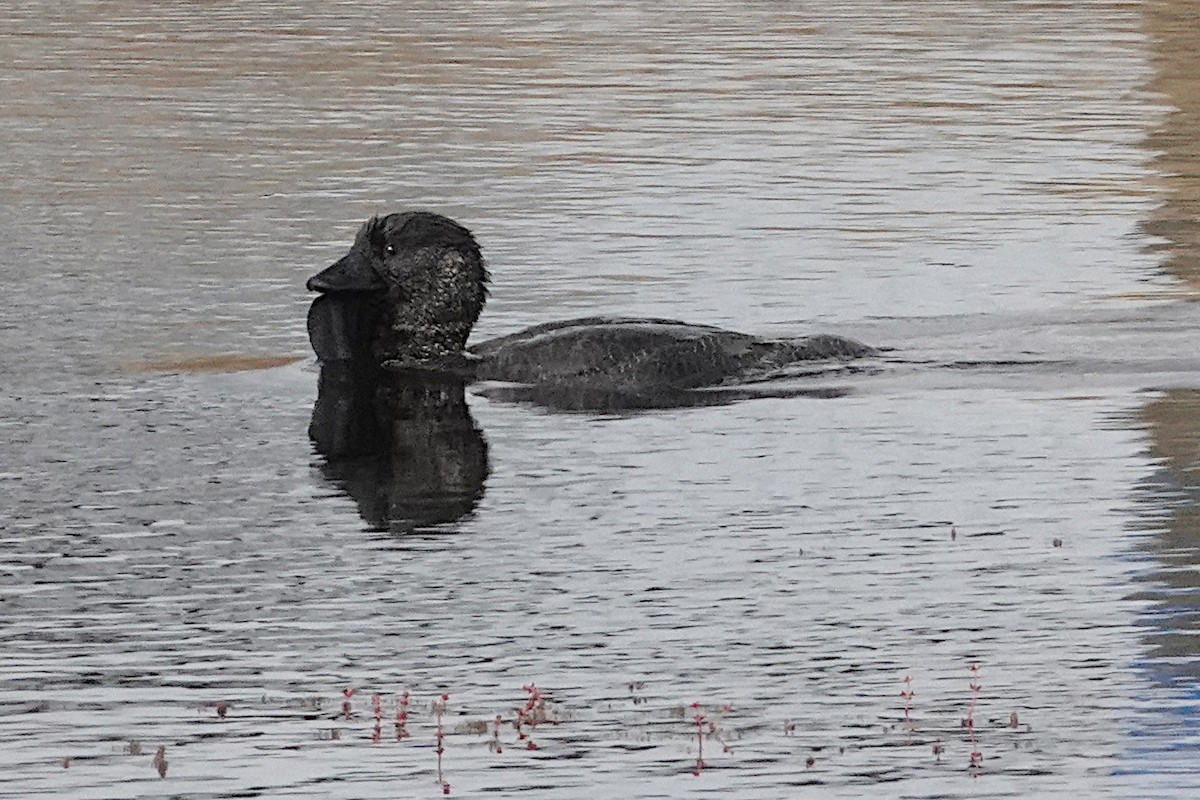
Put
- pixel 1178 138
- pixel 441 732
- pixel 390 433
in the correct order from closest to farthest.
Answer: pixel 441 732, pixel 390 433, pixel 1178 138

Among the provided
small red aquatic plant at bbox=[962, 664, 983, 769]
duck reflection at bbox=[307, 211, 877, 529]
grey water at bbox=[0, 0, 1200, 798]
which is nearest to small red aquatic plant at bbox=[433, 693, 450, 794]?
grey water at bbox=[0, 0, 1200, 798]

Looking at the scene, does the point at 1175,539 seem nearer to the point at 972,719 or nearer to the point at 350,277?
the point at 972,719

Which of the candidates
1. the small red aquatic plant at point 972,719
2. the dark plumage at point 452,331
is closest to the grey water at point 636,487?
the small red aquatic plant at point 972,719

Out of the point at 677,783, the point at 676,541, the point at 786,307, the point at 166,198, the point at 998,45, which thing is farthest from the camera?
the point at 998,45

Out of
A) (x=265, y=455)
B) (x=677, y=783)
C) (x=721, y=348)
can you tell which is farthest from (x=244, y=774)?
(x=721, y=348)

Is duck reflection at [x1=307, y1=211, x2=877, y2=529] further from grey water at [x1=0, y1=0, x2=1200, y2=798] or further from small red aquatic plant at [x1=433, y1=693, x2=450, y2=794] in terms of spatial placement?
small red aquatic plant at [x1=433, y1=693, x2=450, y2=794]

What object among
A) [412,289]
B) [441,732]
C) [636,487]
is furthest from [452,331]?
[441,732]

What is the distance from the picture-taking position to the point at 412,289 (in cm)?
1490

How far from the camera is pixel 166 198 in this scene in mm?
21516

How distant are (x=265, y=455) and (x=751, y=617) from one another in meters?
3.71

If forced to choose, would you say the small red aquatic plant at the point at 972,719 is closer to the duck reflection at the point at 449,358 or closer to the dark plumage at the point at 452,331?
the duck reflection at the point at 449,358

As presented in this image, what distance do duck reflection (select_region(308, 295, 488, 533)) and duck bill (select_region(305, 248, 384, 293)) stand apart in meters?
0.16

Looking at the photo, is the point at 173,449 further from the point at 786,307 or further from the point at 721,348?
the point at 786,307

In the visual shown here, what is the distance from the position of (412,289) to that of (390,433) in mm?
1761
